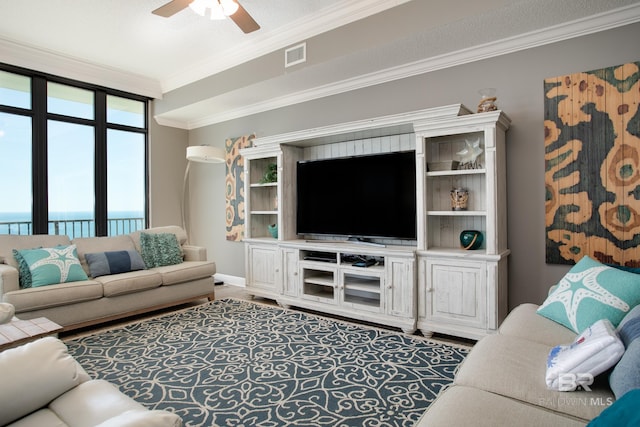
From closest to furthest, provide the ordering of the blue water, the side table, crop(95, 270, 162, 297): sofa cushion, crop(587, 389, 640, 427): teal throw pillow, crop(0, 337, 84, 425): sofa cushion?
crop(587, 389, 640, 427): teal throw pillow
crop(0, 337, 84, 425): sofa cushion
the side table
crop(95, 270, 162, 297): sofa cushion
the blue water

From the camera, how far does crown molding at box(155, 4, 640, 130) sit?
2.78 metres

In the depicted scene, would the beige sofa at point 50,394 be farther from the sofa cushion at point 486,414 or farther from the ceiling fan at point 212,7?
the ceiling fan at point 212,7

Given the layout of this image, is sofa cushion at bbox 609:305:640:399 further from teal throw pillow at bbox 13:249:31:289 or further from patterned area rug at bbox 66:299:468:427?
teal throw pillow at bbox 13:249:31:289

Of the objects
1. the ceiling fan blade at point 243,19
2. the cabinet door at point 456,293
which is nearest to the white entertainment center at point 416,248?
the cabinet door at point 456,293

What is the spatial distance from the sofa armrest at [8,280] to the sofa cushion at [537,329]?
378 cm

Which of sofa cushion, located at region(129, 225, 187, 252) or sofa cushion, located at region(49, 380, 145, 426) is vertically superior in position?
sofa cushion, located at region(129, 225, 187, 252)

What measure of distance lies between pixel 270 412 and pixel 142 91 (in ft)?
16.6

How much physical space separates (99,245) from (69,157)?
1724 millimetres

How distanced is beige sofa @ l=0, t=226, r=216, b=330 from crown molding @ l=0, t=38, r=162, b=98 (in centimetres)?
225

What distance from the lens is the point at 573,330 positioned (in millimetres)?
1974

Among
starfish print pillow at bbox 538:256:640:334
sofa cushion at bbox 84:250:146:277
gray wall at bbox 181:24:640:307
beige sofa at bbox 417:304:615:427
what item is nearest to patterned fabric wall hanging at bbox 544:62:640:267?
gray wall at bbox 181:24:640:307

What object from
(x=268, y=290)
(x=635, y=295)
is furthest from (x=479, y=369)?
(x=268, y=290)

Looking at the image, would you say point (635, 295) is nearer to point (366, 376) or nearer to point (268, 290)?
point (366, 376)

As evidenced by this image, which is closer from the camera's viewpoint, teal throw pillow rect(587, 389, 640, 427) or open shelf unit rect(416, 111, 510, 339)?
teal throw pillow rect(587, 389, 640, 427)
